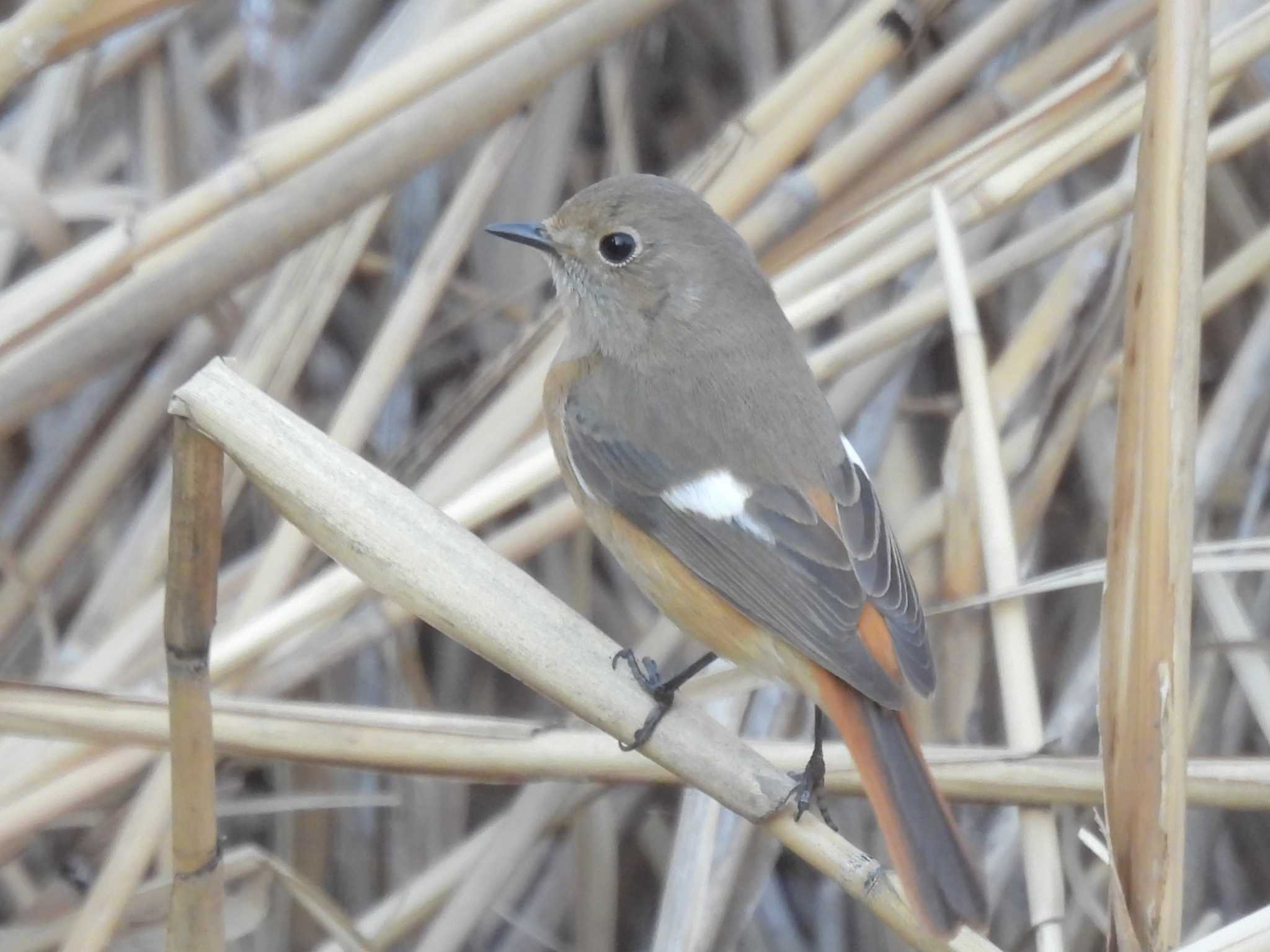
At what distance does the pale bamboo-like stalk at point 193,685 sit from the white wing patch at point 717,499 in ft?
2.45

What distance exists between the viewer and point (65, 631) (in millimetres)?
2627

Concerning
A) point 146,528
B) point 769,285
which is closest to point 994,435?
point 769,285

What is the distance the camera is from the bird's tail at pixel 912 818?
4.70 ft

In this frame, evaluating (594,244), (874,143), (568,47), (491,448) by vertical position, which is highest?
(874,143)

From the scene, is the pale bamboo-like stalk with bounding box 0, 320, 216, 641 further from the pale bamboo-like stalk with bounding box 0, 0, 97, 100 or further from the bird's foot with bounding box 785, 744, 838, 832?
the bird's foot with bounding box 785, 744, 838, 832

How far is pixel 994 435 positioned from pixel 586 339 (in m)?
0.60

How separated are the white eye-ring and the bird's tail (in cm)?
76

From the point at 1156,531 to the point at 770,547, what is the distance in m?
0.62

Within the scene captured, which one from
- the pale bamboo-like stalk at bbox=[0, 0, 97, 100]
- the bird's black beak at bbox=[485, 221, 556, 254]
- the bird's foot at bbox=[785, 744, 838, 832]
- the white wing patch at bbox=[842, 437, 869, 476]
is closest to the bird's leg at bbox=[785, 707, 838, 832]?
the bird's foot at bbox=[785, 744, 838, 832]

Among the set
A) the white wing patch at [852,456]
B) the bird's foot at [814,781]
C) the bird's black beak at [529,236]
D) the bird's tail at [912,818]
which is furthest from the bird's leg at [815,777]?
the bird's black beak at [529,236]

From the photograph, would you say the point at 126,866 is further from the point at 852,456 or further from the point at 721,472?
the point at 852,456

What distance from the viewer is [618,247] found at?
7.14 feet

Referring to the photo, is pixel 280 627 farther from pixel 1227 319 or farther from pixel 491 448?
pixel 1227 319

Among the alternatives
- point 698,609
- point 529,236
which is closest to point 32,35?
point 529,236
